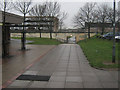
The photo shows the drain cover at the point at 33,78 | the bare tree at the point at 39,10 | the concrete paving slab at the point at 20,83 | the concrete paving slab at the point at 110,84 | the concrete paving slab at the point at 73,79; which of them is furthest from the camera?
the bare tree at the point at 39,10

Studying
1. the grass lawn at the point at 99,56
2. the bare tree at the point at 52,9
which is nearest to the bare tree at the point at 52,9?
the bare tree at the point at 52,9

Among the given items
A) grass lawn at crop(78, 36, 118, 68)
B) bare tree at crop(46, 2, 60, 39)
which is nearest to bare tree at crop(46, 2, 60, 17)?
bare tree at crop(46, 2, 60, 39)

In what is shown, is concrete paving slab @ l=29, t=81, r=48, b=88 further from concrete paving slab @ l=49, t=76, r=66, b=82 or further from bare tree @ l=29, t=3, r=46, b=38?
bare tree @ l=29, t=3, r=46, b=38

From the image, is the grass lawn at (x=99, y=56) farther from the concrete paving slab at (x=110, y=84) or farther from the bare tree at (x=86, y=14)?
the bare tree at (x=86, y=14)

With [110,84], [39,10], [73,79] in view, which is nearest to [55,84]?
[73,79]

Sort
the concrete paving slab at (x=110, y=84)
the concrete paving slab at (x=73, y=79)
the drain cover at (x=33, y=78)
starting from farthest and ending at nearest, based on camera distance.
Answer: the drain cover at (x=33, y=78) → the concrete paving slab at (x=73, y=79) → the concrete paving slab at (x=110, y=84)

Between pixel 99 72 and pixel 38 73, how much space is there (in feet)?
10.2

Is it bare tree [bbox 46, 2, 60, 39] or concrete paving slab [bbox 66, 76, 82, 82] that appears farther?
bare tree [bbox 46, 2, 60, 39]

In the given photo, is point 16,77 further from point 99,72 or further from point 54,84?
point 99,72

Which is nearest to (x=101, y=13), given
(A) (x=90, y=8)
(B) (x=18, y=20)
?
(A) (x=90, y=8)

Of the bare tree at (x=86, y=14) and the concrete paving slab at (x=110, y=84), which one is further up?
the bare tree at (x=86, y=14)

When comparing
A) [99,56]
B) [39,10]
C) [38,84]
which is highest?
[39,10]

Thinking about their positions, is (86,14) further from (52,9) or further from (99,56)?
(99,56)

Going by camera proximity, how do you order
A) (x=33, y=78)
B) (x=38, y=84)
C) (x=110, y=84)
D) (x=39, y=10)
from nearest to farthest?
(x=110, y=84) → (x=38, y=84) → (x=33, y=78) → (x=39, y=10)
